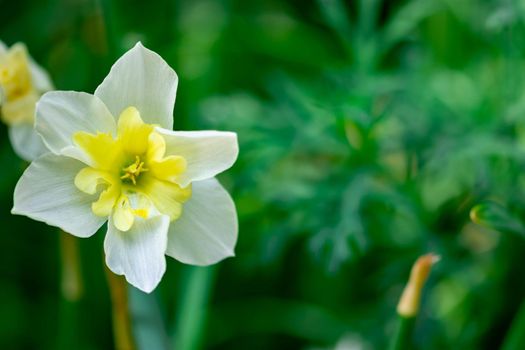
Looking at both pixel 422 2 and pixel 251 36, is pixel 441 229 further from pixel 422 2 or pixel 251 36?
pixel 251 36

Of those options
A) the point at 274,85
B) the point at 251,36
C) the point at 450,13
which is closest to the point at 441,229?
the point at 274,85

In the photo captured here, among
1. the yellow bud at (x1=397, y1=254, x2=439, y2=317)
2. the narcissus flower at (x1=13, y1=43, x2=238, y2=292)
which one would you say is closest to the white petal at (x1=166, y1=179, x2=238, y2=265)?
the narcissus flower at (x1=13, y1=43, x2=238, y2=292)


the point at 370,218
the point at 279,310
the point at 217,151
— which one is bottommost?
the point at 279,310

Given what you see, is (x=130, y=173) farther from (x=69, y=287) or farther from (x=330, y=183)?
(x=330, y=183)

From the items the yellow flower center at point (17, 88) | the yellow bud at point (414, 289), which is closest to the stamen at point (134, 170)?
the yellow flower center at point (17, 88)

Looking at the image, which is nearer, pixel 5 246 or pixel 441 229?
pixel 441 229

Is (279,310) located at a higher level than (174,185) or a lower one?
lower
